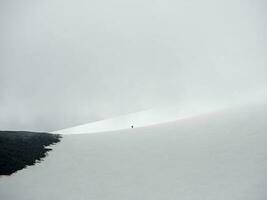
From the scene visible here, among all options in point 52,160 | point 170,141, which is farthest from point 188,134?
point 52,160

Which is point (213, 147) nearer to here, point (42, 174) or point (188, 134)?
point (188, 134)

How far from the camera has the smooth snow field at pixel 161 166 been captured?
20391 mm

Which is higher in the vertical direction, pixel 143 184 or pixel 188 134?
pixel 188 134

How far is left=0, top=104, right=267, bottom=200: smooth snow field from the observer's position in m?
20.4

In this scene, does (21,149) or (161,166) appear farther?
(21,149)

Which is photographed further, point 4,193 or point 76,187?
point 76,187

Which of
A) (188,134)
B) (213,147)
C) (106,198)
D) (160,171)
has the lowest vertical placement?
(106,198)

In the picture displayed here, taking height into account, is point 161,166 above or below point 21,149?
below

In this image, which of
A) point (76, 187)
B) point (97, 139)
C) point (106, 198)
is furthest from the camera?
point (97, 139)

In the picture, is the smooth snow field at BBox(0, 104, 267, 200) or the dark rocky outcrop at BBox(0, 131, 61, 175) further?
the dark rocky outcrop at BBox(0, 131, 61, 175)

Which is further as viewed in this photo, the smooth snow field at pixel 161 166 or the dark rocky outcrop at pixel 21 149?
the dark rocky outcrop at pixel 21 149

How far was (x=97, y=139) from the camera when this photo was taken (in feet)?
114

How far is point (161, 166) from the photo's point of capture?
2548 centimetres

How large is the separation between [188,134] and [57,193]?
16497 mm
